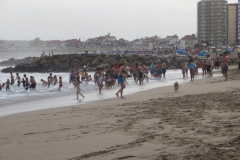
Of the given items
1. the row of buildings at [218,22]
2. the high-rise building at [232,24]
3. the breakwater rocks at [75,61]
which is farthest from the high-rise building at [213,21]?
the breakwater rocks at [75,61]

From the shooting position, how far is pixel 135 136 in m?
5.18

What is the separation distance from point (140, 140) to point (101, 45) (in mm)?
146811

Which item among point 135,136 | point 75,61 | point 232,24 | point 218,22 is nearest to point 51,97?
point 135,136

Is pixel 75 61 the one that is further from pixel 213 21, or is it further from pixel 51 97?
Result: pixel 213 21

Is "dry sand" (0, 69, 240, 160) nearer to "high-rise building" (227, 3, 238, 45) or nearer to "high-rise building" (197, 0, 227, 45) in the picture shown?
"high-rise building" (227, 3, 238, 45)

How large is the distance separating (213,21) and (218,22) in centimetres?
126

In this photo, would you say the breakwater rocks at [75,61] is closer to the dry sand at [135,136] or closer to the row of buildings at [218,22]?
the dry sand at [135,136]

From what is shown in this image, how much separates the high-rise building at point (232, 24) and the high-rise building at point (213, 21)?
44.2 inches

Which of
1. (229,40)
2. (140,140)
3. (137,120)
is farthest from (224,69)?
(229,40)

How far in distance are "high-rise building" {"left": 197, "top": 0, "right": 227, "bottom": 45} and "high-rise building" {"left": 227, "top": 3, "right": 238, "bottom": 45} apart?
1.12m

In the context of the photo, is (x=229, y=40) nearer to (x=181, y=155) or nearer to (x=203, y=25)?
(x=203, y=25)

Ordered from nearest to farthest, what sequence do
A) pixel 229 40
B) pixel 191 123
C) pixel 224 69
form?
pixel 191 123 → pixel 224 69 → pixel 229 40

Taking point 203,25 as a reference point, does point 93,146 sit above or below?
below

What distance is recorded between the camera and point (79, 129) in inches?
252
